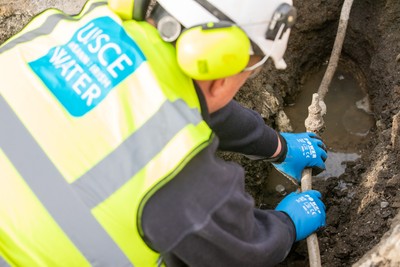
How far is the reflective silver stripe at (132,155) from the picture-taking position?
58.0 inches

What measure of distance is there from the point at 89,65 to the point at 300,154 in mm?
1211

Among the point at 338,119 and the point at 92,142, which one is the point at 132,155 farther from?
the point at 338,119

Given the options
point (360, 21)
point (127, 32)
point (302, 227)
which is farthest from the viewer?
point (360, 21)

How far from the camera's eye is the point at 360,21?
10.0ft

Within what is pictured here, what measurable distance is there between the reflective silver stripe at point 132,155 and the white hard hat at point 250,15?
27 cm

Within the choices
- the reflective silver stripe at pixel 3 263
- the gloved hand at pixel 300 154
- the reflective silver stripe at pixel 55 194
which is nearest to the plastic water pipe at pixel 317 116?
the gloved hand at pixel 300 154

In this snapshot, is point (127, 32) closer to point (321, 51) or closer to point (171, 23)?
point (171, 23)

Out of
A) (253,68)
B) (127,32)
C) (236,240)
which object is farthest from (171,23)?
(236,240)

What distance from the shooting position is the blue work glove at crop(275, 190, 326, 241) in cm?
217

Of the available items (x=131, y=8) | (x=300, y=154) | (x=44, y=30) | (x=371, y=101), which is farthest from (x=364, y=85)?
(x=44, y=30)

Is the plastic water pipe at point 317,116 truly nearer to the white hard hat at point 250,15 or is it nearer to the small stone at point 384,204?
the small stone at point 384,204

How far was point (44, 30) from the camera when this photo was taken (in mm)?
1730

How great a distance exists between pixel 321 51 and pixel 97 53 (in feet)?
6.41

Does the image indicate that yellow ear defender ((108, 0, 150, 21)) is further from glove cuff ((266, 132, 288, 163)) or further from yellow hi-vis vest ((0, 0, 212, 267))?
glove cuff ((266, 132, 288, 163))
